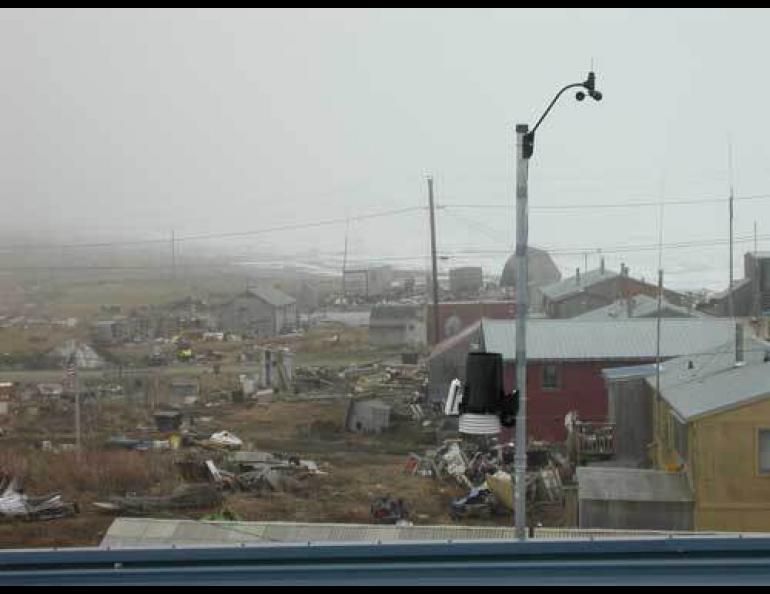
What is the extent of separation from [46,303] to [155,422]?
4.17 feet

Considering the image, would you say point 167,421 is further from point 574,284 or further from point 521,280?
point 574,284

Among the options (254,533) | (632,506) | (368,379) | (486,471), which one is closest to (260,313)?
(368,379)

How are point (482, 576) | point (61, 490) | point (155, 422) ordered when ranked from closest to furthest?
point (482, 576), point (61, 490), point (155, 422)

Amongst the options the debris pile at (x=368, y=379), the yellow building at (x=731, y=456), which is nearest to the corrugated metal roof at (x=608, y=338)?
the debris pile at (x=368, y=379)

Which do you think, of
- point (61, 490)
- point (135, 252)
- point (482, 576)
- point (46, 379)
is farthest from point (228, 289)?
point (482, 576)

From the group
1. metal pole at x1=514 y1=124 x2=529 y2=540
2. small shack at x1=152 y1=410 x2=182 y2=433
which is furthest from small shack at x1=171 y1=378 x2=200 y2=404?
metal pole at x1=514 y1=124 x2=529 y2=540

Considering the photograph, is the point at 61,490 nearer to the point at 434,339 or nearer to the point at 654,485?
the point at 654,485

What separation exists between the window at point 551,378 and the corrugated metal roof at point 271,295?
8.33 ft

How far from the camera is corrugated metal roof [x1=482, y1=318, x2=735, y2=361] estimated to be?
807 cm

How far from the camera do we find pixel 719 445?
479cm

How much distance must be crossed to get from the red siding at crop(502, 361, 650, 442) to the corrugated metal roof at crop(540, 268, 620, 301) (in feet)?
13.4
